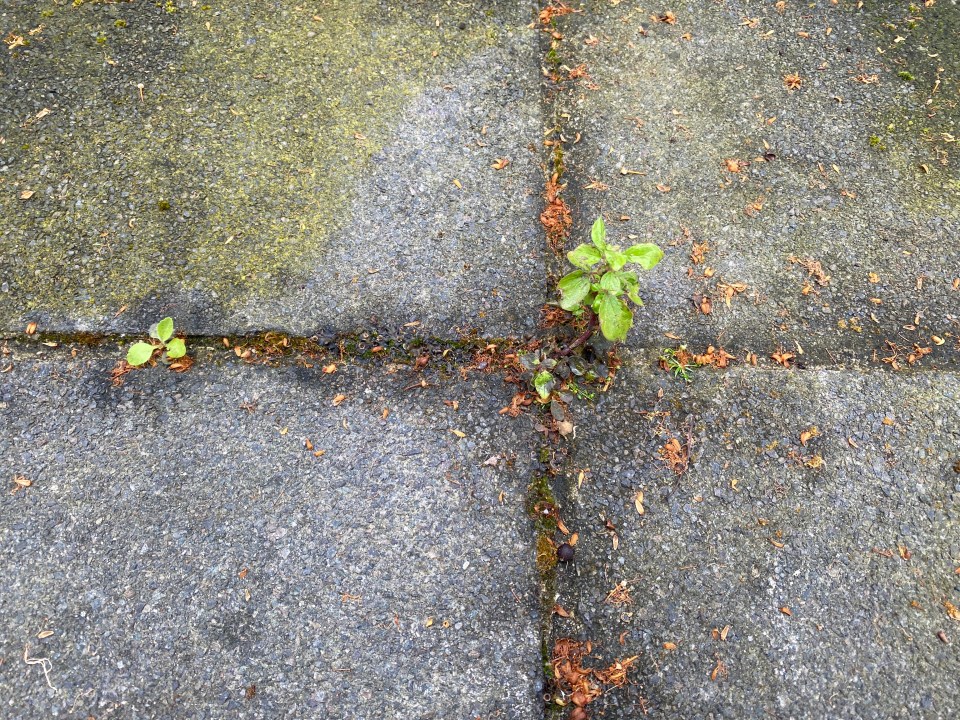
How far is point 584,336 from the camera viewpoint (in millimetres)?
2092

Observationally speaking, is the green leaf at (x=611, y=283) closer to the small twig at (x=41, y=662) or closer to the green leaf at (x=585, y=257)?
the green leaf at (x=585, y=257)

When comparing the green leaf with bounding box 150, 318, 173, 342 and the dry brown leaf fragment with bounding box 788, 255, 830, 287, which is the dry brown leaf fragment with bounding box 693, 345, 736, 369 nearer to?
the dry brown leaf fragment with bounding box 788, 255, 830, 287

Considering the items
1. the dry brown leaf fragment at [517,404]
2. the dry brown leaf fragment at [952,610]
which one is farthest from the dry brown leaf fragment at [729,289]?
the dry brown leaf fragment at [952,610]

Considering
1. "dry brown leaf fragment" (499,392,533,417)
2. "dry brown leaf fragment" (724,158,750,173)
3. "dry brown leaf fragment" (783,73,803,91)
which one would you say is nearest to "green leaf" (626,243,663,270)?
"dry brown leaf fragment" (499,392,533,417)

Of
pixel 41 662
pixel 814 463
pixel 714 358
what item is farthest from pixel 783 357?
pixel 41 662

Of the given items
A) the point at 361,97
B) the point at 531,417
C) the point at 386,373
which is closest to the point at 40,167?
the point at 361,97

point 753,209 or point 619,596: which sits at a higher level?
point 753,209

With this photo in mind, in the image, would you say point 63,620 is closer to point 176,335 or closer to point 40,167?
point 176,335

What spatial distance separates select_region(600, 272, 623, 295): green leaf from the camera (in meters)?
1.90

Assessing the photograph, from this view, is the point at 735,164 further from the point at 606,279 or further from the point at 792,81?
the point at 606,279

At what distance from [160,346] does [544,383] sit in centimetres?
121

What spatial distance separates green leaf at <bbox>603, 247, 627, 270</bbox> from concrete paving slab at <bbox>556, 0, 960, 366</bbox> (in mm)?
345

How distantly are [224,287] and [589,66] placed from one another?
5.30ft

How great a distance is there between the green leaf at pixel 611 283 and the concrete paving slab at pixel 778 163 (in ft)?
1.09
